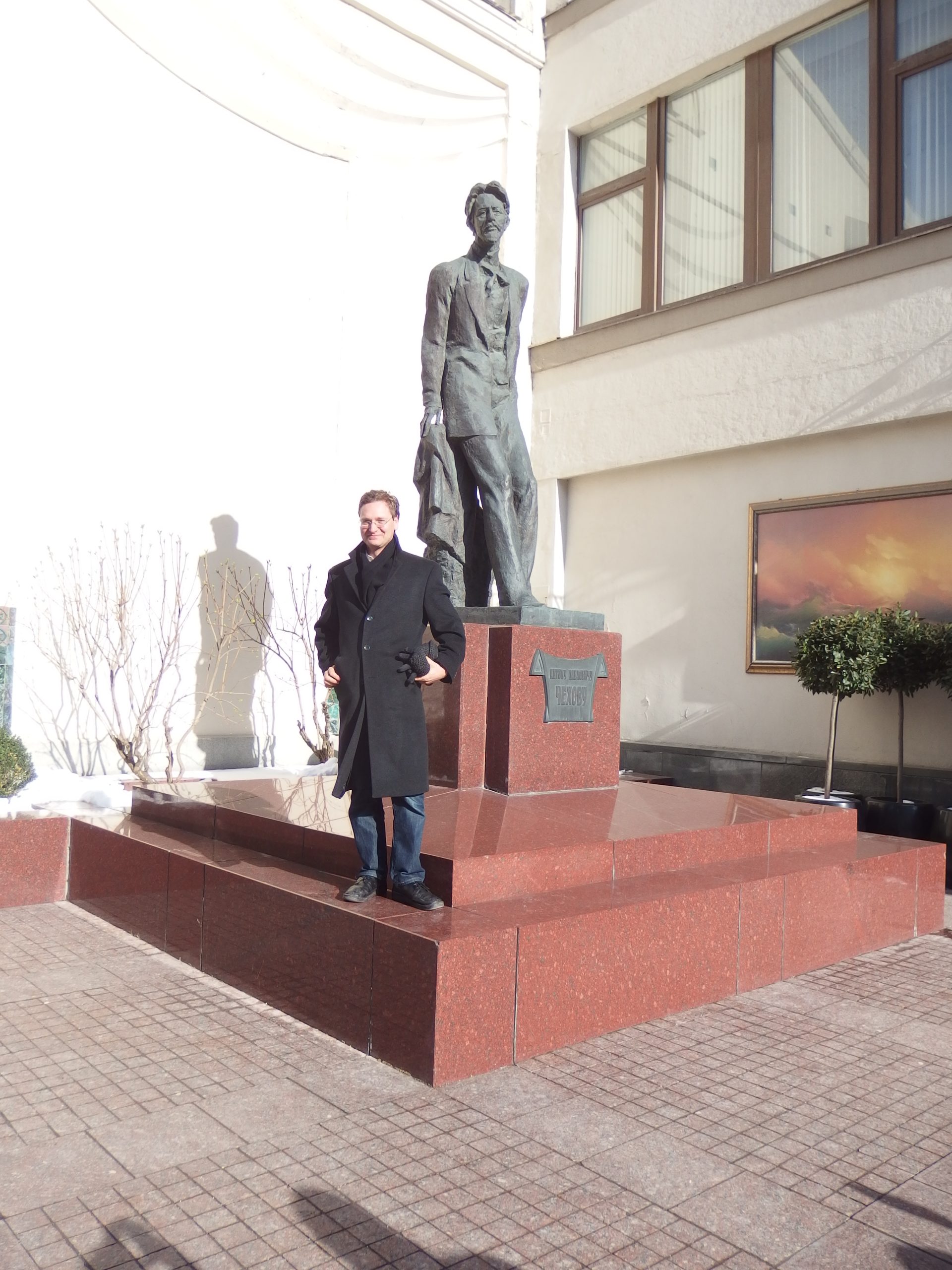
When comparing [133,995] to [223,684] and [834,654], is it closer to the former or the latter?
[834,654]

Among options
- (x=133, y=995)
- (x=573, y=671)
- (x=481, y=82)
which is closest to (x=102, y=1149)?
(x=133, y=995)

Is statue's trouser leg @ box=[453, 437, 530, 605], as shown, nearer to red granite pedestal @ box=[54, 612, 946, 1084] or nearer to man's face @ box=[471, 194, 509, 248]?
red granite pedestal @ box=[54, 612, 946, 1084]

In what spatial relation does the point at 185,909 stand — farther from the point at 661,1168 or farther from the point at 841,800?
the point at 841,800

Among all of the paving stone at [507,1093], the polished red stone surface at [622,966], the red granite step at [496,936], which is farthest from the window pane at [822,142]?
the paving stone at [507,1093]

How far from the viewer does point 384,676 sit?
3910mm

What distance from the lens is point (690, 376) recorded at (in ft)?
38.3

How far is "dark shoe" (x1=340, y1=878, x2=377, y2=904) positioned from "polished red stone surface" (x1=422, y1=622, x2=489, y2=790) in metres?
1.91

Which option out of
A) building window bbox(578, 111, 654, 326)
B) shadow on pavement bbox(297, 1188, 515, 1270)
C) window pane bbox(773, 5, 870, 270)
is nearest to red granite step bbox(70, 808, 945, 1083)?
shadow on pavement bbox(297, 1188, 515, 1270)

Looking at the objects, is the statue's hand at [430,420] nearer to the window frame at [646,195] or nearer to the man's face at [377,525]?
the man's face at [377,525]

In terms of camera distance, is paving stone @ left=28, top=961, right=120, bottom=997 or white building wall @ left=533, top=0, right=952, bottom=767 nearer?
paving stone @ left=28, top=961, right=120, bottom=997

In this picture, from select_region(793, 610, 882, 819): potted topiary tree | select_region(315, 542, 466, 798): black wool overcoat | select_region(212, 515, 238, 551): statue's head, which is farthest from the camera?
select_region(212, 515, 238, 551): statue's head

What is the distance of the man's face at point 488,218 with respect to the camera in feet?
21.5

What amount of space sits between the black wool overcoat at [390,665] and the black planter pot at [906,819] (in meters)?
5.65

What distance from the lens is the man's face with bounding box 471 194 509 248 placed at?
6547 mm
